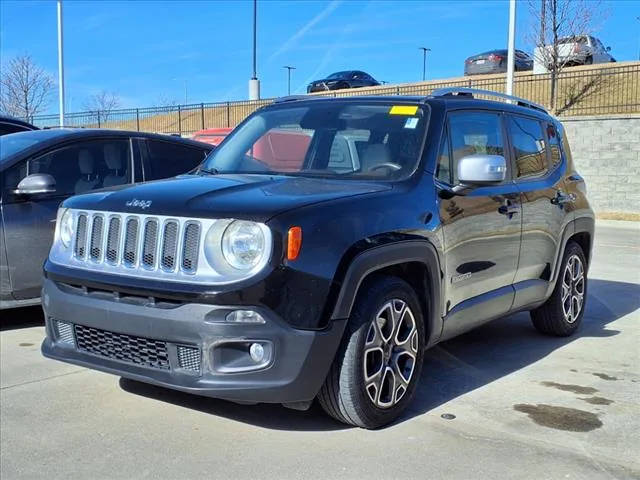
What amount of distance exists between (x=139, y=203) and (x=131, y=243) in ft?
0.70

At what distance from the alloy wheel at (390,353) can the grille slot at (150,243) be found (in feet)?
3.88

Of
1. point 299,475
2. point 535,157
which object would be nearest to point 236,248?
point 299,475

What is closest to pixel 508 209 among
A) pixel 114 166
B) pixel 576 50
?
pixel 114 166

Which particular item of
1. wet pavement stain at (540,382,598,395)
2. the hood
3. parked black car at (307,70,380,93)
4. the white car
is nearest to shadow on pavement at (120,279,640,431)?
wet pavement stain at (540,382,598,395)

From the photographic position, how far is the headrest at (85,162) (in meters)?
6.52

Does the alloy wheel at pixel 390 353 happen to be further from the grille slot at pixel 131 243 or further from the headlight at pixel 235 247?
the grille slot at pixel 131 243

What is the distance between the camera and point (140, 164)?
6.86 meters

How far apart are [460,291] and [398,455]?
4.21 feet

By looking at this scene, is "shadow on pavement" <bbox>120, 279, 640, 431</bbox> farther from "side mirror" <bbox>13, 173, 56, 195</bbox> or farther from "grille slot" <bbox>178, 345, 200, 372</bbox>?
"side mirror" <bbox>13, 173, 56, 195</bbox>

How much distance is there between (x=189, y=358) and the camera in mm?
3486

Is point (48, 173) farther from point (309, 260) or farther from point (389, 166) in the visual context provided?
point (309, 260)

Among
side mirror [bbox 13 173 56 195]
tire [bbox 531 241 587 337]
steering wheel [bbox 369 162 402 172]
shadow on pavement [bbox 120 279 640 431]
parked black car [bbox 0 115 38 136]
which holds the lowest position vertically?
shadow on pavement [bbox 120 279 640 431]

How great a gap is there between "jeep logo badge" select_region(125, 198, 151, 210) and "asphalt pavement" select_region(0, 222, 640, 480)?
124 centimetres

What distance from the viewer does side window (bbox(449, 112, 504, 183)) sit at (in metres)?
4.71
